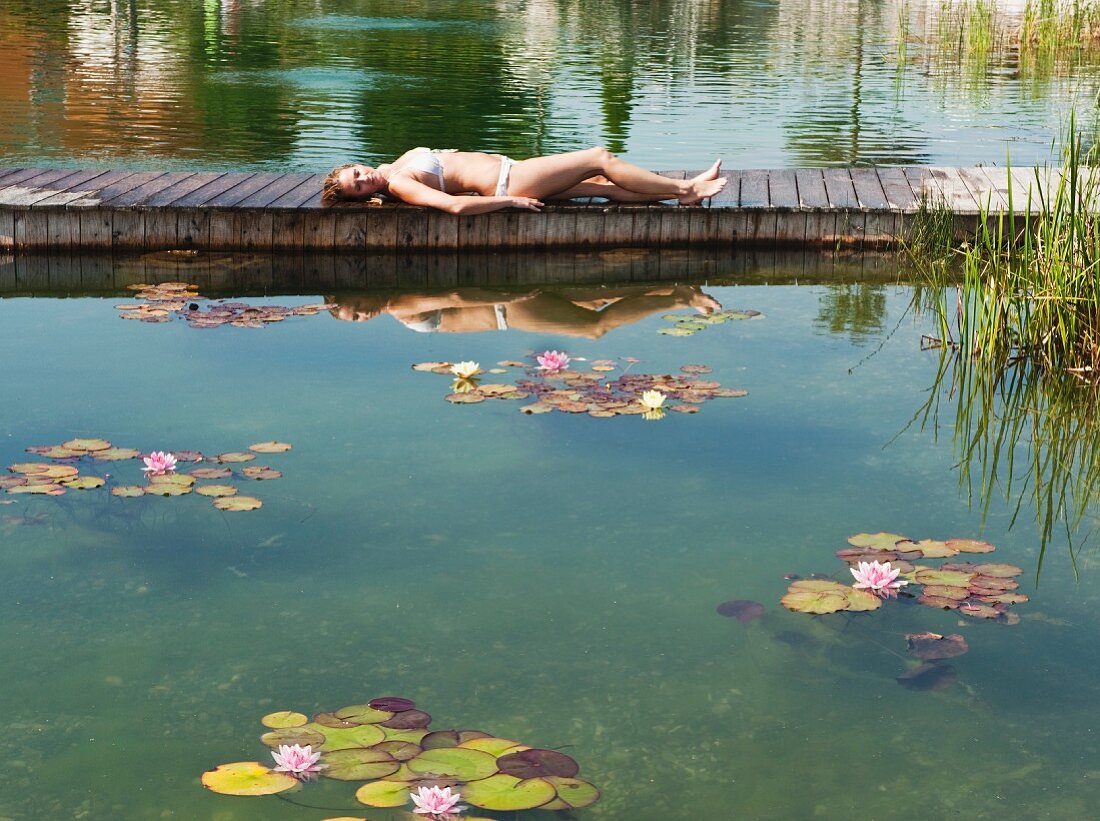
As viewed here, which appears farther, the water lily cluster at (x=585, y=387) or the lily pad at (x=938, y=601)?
the water lily cluster at (x=585, y=387)

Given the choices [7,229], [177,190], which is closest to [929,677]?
[177,190]

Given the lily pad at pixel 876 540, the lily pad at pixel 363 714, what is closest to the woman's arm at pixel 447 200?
the lily pad at pixel 876 540

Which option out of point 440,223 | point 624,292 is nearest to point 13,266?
point 440,223

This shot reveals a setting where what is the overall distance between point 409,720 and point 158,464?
1514mm

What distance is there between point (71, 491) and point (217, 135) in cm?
753

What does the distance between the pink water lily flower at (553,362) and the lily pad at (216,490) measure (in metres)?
1.40

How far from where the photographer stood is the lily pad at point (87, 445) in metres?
4.00

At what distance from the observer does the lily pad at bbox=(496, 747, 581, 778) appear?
2441mm

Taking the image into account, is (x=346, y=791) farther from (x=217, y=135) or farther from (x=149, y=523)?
(x=217, y=135)

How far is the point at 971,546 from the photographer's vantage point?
3422 millimetres

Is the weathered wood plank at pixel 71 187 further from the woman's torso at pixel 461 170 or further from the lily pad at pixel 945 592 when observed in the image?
the lily pad at pixel 945 592

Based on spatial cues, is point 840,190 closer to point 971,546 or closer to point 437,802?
point 971,546

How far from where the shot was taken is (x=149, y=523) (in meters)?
3.53

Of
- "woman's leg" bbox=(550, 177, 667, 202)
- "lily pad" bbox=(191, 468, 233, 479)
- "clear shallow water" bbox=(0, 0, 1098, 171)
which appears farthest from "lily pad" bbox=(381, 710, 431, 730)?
"woman's leg" bbox=(550, 177, 667, 202)
